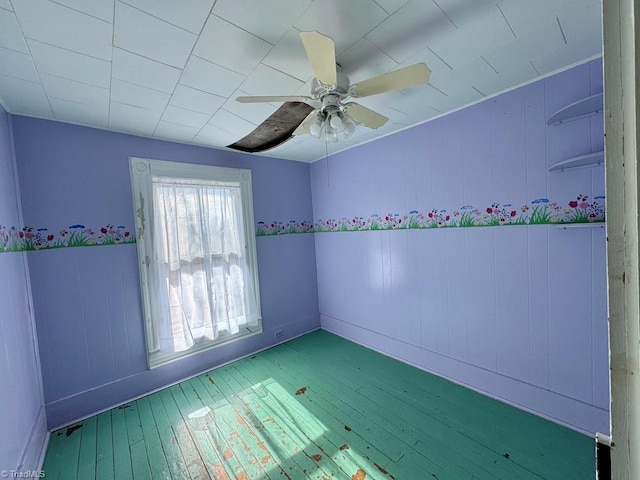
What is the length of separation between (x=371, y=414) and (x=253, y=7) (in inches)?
97.7

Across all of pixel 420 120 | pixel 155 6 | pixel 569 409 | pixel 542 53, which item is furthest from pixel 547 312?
pixel 155 6

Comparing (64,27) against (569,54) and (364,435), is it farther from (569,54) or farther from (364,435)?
(364,435)

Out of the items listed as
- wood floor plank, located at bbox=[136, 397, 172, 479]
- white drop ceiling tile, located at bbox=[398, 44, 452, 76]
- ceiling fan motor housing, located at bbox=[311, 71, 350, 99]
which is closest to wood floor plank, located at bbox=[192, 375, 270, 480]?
wood floor plank, located at bbox=[136, 397, 172, 479]

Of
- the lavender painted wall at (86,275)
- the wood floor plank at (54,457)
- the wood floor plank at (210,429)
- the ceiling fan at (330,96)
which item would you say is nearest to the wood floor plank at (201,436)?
the wood floor plank at (210,429)

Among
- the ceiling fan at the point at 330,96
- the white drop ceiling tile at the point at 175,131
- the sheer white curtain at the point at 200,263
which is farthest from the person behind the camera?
the sheer white curtain at the point at 200,263

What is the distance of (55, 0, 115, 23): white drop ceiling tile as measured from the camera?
1027 mm

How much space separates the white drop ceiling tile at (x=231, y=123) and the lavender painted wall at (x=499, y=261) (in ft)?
4.04

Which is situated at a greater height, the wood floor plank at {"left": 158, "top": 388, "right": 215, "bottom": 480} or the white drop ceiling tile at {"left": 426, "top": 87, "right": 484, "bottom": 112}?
the white drop ceiling tile at {"left": 426, "top": 87, "right": 484, "bottom": 112}

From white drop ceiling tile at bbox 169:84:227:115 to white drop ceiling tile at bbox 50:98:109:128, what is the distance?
0.56m

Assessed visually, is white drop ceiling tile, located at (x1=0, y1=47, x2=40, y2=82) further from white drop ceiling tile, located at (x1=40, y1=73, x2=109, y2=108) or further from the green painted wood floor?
the green painted wood floor

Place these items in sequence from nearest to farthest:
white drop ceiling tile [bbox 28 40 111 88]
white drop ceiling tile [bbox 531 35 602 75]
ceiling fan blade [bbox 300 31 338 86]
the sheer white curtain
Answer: ceiling fan blade [bbox 300 31 338 86]
white drop ceiling tile [bbox 28 40 111 88]
white drop ceiling tile [bbox 531 35 602 75]
the sheer white curtain

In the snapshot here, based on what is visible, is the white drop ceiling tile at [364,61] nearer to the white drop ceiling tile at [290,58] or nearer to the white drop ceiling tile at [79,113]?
the white drop ceiling tile at [290,58]

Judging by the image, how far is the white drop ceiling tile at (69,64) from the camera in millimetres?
1255

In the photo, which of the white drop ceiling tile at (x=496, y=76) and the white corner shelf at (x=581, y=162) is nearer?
the white corner shelf at (x=581, y=162)
